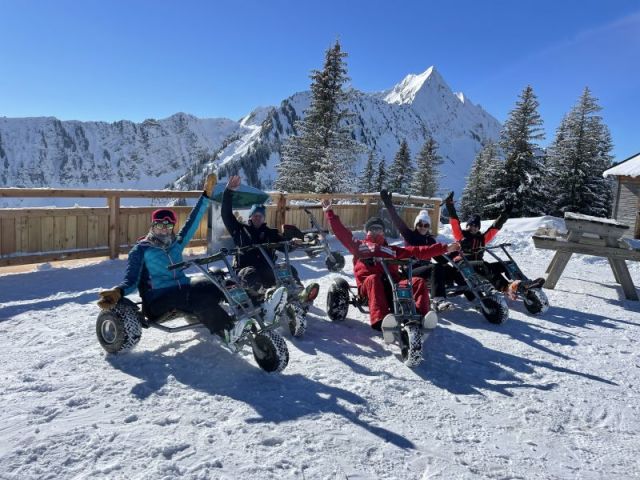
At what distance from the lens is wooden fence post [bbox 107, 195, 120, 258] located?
323 inches

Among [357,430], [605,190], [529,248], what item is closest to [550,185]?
[605,190]

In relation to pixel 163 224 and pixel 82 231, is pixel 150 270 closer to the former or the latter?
pixel 163 224

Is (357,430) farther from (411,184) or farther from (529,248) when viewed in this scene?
(411,184)

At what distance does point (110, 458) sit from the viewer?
264 cm

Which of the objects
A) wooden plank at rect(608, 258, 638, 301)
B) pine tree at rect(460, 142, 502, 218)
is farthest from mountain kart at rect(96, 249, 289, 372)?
pine tree at rect(460, 142, 502, 218)

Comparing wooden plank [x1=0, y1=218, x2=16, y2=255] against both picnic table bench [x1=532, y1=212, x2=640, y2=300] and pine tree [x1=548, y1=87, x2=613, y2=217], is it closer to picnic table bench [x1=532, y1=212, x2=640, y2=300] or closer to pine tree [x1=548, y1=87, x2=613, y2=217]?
picnic table bench [x1=532, y1=212, x2=640, y2=300]

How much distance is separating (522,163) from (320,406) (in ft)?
97.6

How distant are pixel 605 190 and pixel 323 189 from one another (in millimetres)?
21059

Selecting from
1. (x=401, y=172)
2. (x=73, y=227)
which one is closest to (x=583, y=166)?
(x=401, y=172)

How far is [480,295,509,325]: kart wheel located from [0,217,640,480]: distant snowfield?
15cm

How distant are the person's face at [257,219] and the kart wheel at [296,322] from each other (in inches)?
66.8

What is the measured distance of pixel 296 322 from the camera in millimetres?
4895

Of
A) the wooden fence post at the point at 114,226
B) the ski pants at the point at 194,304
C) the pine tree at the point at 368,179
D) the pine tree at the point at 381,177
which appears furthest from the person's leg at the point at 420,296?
the pine tree at the point at 368,179

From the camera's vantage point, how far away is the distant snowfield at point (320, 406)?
8.89 ft
